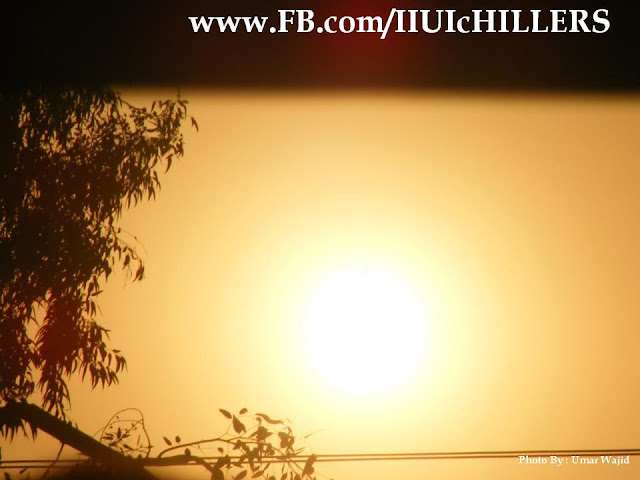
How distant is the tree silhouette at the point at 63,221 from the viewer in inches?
68.5

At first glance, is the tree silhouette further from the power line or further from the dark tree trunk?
the power line

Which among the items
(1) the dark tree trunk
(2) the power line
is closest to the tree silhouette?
(1) the dark tree trunk

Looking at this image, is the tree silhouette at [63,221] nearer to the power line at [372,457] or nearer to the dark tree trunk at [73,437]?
the dark tree trunk at [73,437]

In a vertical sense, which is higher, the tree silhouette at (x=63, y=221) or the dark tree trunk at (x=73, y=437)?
the tree silhouette at (x=63, y=221)

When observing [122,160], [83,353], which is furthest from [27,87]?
[83,353]

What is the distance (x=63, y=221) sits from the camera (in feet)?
5.73

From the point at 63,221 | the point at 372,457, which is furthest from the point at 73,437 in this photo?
the point at 372,457

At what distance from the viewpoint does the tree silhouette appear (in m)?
1.74

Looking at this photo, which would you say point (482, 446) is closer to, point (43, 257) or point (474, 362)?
point (474, 362)

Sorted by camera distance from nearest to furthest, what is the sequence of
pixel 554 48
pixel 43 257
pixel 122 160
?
pixel 43 257 → pixel 122 160 → pixel 554 48

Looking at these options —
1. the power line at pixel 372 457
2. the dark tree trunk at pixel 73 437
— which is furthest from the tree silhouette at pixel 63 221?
the power line at pixel 372 457

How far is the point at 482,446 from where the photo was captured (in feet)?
6.15

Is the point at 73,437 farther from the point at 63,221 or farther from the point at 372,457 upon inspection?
the point at 372,457

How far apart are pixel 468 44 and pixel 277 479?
4.66ft
